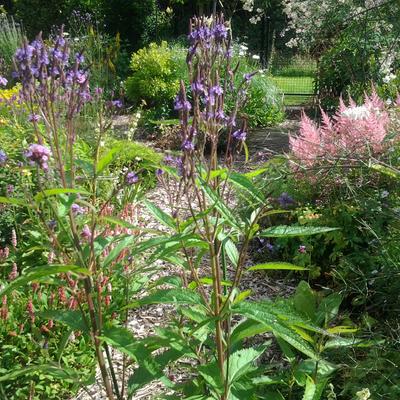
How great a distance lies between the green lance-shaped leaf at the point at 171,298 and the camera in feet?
5.28

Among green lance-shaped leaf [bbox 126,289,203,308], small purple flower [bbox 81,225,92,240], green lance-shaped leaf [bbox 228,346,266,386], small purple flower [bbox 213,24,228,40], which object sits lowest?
green lance-shaped leaf [bbox 228,346,266,386]

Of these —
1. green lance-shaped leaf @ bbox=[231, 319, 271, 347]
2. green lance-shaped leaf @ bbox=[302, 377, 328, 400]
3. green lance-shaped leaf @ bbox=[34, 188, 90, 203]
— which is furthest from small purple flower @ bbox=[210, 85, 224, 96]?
green lance-shaped leaf @ bbox=[302, 377, 328, 400]

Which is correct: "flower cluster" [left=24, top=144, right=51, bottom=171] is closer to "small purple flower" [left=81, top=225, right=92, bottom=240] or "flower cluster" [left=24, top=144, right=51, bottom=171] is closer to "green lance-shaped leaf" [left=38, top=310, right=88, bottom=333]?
"green lance-shaped leaf" [left=38, top=310, right=88, bottom=333]

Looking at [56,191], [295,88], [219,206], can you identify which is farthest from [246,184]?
[295,88]

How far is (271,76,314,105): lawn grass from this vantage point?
12.3m

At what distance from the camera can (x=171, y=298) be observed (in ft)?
5.31

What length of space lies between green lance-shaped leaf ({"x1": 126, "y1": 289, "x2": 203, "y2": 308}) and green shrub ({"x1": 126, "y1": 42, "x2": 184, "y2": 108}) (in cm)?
753

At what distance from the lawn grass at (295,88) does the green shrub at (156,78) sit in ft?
7.19

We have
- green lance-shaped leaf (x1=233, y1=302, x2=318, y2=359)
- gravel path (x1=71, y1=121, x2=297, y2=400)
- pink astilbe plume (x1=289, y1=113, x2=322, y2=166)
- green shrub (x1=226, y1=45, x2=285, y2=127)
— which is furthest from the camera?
green shrub (x1=226, y1=45, x2=285, y2=127)

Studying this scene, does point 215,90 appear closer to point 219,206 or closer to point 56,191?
point 219,206

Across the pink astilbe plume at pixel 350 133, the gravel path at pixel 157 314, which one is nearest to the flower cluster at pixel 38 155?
the gravel path at pixel 157 314

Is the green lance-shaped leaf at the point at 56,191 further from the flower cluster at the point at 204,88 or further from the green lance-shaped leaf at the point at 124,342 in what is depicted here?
the green lance-shaped leaf at the point at 124,342

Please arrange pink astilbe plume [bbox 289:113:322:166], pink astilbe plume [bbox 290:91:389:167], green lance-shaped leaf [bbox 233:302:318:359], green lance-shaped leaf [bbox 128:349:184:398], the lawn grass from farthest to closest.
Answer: the lawn grass
pink astilbe plume [bbox 289:113:322:166]
pink astilbe plume [bbox 290:91:389:167]
green lance-shaped leaf [bbox 128:349:184:398]
green lance-shaped leaf [bbox 233:302:318:359]

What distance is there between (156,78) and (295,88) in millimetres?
6125
